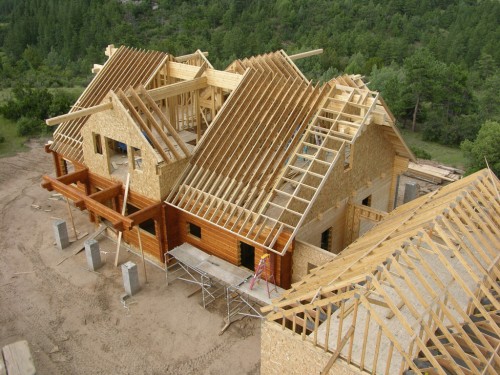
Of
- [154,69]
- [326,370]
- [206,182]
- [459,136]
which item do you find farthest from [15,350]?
[459,136]

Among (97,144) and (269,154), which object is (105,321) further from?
(269,154)

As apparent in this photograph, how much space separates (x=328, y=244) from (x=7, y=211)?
547 inches

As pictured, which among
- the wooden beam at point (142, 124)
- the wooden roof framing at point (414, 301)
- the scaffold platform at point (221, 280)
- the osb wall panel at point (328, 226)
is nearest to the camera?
the wooden roof framing at point (414, 301)

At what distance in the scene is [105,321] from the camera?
14586mm

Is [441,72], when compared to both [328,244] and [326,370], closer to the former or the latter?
[328,244]

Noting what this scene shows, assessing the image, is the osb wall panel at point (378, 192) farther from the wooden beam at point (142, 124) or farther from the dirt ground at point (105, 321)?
the wooden beam at point (142, 124)

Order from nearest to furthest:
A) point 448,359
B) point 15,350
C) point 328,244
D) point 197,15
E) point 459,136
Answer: point 448,359
point 15,350
point 328,244
point 459,136
point 197,15

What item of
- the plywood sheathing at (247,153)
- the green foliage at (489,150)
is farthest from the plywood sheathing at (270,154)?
the green foliage at (489,150)

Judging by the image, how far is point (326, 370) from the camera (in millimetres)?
9352

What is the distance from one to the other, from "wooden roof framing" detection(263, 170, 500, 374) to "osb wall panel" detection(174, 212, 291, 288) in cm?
273

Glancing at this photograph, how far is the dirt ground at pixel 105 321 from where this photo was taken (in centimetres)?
1312

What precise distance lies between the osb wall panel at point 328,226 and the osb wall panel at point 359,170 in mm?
201

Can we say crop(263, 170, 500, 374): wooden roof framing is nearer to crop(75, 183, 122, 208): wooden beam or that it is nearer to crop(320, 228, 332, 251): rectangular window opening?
A: crop(320, 228, 332, 251): rectangular window opening

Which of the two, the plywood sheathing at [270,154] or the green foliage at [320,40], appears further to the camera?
the green foliage at [320,40]
